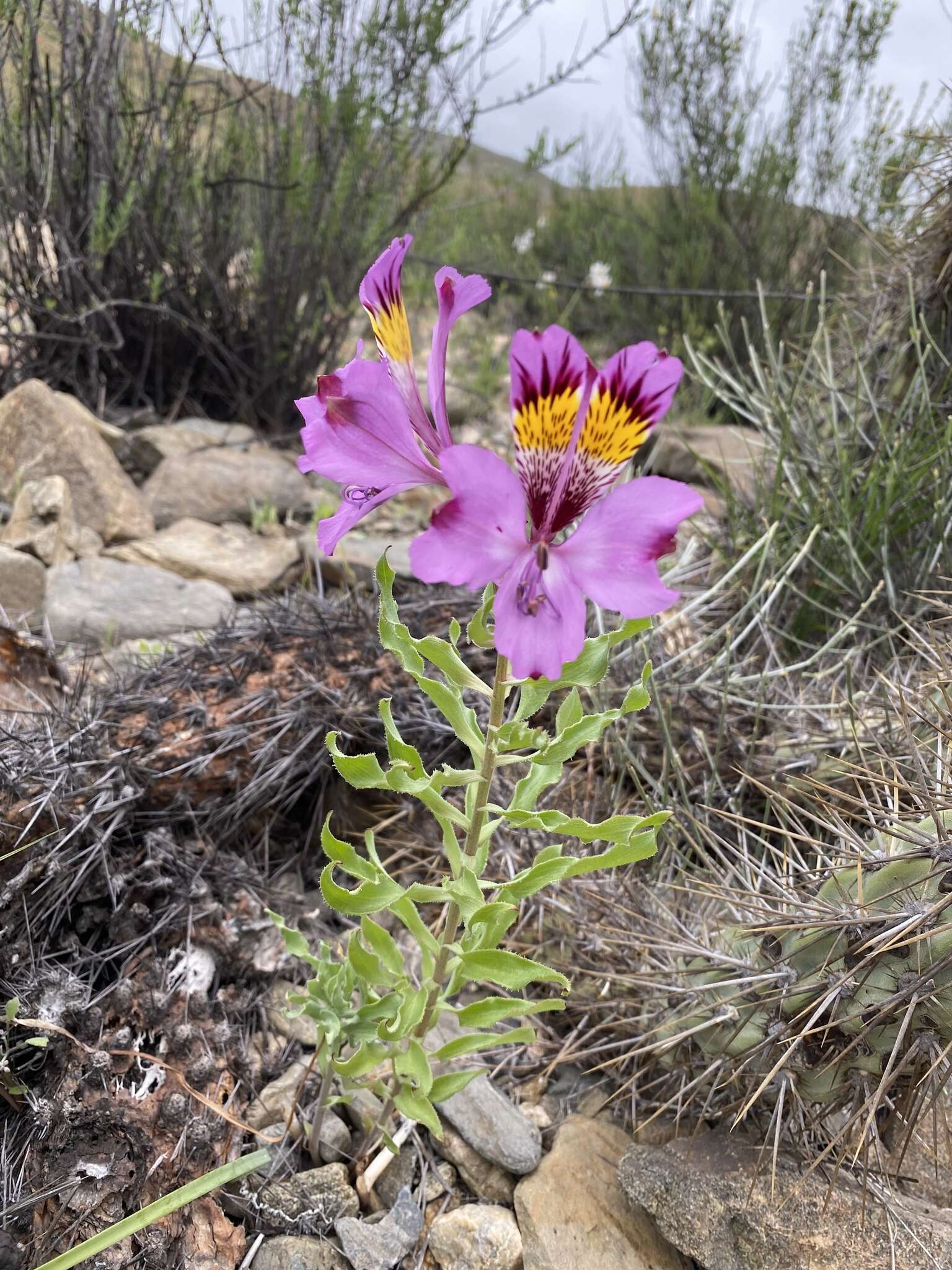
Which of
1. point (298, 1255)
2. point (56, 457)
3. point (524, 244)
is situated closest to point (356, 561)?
point (56, 457)

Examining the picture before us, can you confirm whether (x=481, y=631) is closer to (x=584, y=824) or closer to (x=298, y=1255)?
(x=584, y=824)

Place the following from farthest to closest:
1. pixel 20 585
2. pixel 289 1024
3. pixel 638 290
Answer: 1. pixel 638 290
2. pixel 20 585
3. pixel 289 1024

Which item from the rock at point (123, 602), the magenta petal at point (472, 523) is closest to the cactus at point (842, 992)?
the magenta petal at point (472, 523)

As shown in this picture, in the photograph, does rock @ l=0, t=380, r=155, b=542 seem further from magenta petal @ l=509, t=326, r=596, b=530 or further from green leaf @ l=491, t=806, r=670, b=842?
magenta petal @ l=509, t=326, r=596, b=530

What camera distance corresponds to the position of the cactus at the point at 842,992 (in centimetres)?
114

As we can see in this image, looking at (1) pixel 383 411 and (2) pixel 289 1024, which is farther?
(2) pixel 289 1024

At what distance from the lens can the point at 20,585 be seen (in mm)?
2738

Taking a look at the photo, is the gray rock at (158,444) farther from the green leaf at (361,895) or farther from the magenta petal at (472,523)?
the magenta petal at (472,523)

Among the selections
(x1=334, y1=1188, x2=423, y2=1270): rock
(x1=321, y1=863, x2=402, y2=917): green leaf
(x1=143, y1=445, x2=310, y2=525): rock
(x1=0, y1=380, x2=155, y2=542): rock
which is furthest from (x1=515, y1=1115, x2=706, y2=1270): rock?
(x1=143, y1=445, x2=310, y2=525): rock

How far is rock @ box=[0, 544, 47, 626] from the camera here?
2697 mm

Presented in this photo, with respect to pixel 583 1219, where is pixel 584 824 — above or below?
above

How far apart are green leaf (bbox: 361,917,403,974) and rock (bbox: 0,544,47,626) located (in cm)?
180

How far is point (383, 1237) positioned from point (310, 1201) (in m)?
Result: 0.13

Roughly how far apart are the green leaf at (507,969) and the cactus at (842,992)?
285 mm
